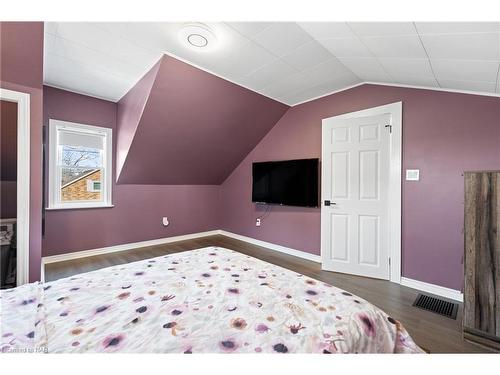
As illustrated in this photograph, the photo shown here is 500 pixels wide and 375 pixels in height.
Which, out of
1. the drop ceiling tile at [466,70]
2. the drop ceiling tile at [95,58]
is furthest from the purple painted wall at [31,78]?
the drop ceiling tile at [466,70]

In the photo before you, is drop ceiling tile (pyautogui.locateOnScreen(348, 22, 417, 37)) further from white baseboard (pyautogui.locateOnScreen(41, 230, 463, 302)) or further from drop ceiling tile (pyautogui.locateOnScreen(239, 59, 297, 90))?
white baseboard (pyautogui.locateOnScreen(41, 230, 463, 302))

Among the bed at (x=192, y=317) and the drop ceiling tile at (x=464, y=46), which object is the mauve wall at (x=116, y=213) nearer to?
the bed at (x=192, y=317)

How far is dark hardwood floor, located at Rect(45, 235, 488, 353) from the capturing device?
176 cm

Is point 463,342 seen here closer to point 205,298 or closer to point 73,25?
point 205,298

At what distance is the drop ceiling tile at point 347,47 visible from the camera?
1.91 m

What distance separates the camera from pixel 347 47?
2.05 metres

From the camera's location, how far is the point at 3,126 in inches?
76.9

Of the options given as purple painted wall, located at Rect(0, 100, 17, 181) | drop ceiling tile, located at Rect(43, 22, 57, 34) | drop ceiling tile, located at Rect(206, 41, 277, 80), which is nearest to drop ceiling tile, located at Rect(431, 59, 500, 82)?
drop ceiling tile, located at Rect(206, 41, 277, 80)

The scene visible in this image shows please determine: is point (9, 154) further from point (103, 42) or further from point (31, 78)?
point (103, 42)

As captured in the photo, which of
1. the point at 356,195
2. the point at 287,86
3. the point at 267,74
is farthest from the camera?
the point at 287,86

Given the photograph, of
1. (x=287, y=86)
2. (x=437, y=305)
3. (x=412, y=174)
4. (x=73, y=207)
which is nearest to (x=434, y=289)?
(x=437, y=305)

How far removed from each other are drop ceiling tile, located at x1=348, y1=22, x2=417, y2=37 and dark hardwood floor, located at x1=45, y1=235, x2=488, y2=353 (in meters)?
2.17

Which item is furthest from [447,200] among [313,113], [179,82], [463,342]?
[179,82]

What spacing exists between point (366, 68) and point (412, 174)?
1.27m
